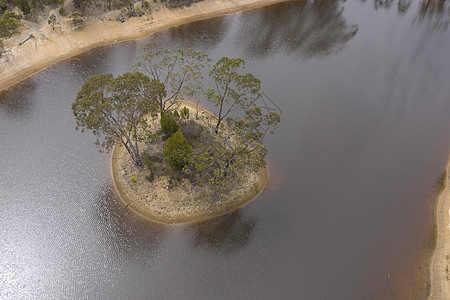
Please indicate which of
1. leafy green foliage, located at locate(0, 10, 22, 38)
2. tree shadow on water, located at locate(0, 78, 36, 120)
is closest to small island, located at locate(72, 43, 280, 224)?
tree shadow on water, located at locate(0, 78, 36, 120)

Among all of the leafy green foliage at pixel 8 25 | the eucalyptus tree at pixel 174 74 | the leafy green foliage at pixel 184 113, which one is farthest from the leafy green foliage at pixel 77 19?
the leafy green foliage at pixel 184 113

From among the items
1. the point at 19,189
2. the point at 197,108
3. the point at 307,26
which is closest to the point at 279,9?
the point at 307,26

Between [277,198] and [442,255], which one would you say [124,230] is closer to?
[277,198]

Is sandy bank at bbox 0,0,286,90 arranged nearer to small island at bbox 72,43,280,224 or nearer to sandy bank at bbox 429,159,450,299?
small island at bbox 72,43,280,224

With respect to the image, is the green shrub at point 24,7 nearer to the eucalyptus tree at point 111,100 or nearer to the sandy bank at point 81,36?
the sandy bank at point 81,36

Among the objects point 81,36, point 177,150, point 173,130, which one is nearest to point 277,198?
point 177,150

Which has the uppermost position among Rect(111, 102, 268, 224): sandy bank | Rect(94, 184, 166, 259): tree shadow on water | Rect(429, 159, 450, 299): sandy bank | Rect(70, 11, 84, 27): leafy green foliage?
Rect(70, 11, 84, 27): leafy green foliage
